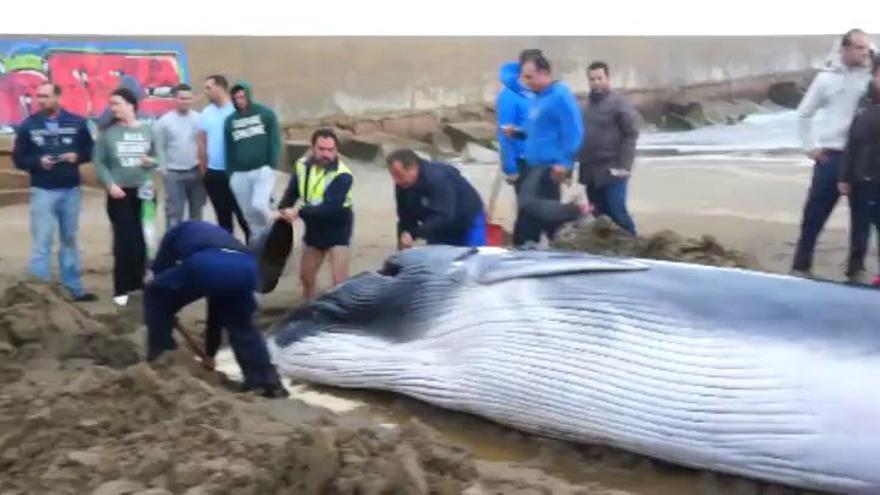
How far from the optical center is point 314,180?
9.89m

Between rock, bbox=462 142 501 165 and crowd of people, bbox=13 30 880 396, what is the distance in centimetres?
1331

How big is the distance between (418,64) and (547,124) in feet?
53.1

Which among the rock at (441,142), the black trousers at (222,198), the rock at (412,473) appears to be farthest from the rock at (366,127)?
the rock at (412,473)

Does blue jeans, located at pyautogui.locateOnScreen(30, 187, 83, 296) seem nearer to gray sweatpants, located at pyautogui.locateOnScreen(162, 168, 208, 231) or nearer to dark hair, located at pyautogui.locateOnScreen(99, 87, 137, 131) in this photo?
dark hair, located at pyautogui.locateOnScreen(99, 87, 137, 131)

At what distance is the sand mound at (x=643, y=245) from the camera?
9797 mm

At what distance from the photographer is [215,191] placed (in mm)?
12117

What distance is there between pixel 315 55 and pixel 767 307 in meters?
19.6

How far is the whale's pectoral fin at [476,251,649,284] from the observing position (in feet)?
23.0

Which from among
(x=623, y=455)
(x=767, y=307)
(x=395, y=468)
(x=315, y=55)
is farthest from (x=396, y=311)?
(x=315, y=55)

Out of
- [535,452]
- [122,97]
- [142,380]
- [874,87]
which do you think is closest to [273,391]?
[142,380]

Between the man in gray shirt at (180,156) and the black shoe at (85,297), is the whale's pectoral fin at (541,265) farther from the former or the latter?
the man in gray shirt at (180,156)

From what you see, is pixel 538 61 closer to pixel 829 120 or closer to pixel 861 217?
pixel 829 120

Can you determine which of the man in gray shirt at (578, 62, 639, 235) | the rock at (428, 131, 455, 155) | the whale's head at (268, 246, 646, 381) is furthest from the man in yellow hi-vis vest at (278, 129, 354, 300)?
the rock at (428, 131, 455, 155)

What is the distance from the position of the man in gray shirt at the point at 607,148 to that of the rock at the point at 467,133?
14.2m
